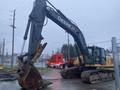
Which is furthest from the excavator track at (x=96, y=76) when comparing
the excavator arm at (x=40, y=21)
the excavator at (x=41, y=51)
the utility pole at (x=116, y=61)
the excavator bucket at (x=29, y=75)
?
the utility pole at (x=116, y=61)

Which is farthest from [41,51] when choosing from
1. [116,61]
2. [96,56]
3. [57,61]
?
[57,61]

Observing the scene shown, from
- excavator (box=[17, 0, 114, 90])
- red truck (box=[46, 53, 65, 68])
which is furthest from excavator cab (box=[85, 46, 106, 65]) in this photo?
red truck (box=[46, 53, 65, 68])

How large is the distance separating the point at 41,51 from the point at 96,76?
7083 mm

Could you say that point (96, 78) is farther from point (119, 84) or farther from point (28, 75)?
point (119, 84)

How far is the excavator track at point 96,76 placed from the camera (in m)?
20.0

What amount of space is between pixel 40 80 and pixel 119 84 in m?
11.0

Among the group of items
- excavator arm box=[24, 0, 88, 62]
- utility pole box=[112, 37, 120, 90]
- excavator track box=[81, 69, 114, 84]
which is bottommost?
excavator track box=[81, 69, 114, 84]

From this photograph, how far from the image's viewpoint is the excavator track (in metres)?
20.0

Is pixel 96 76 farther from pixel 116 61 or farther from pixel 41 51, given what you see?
pixel 116 61

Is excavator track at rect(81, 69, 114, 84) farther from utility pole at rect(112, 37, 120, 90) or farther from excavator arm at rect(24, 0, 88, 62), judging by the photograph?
utility pole at rect(112, 37, 120, 90)

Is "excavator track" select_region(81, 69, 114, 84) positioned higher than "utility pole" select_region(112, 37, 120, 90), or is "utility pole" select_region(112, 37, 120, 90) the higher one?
"utility pole" select_region(112, 37, 120, 90)

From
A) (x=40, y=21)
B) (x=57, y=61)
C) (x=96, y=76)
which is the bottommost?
(x=96, y=76)

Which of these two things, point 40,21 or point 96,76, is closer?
point 40,21

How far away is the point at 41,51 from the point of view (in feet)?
51.3
